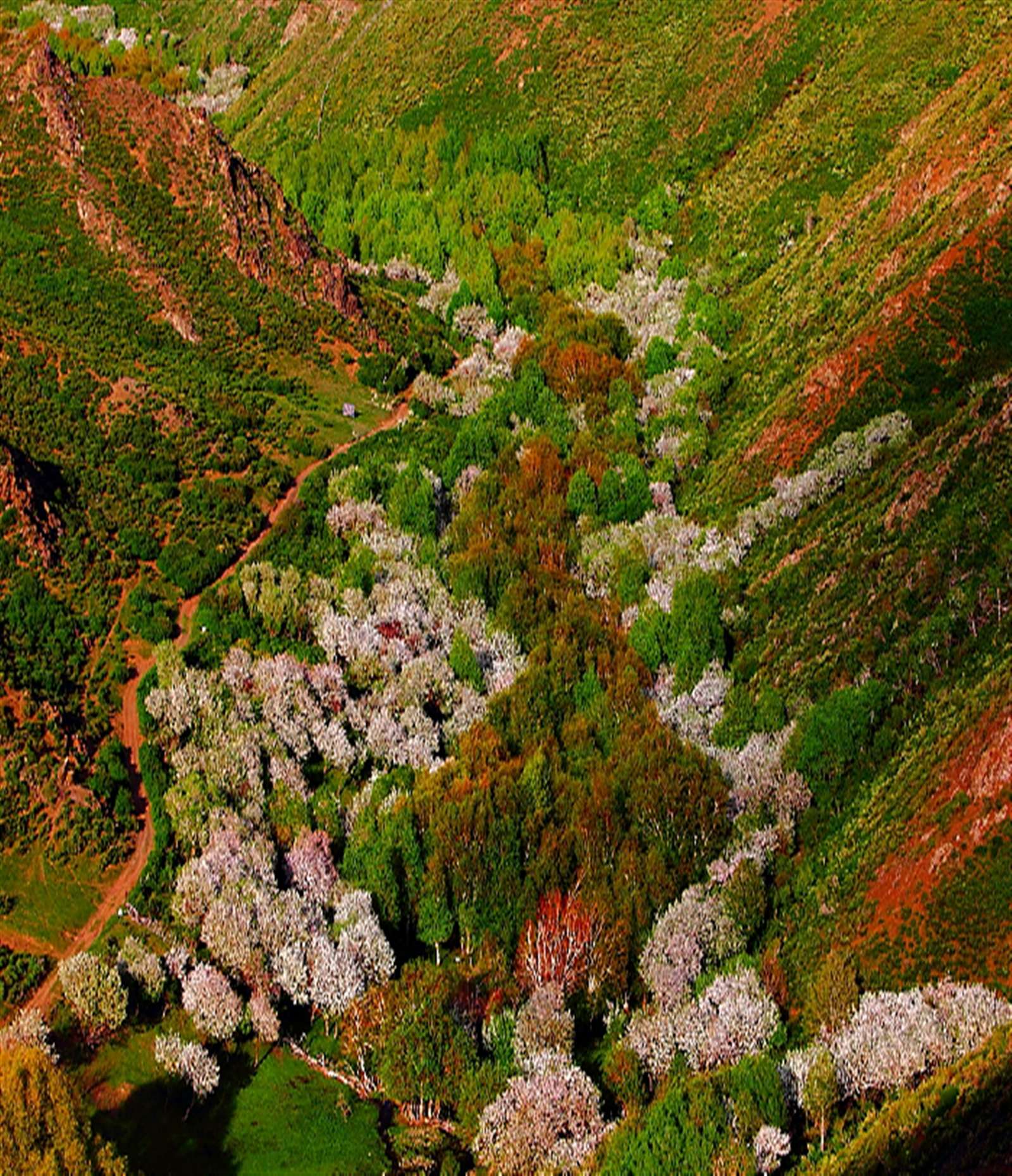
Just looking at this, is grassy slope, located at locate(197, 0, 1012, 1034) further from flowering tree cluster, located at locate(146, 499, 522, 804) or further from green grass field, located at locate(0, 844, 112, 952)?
green grass field, located at locate(0, 844, 112, 952)

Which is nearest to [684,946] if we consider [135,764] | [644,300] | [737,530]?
[135,764]

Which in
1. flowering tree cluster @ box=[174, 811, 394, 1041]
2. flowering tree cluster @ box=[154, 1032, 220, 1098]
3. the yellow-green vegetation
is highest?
flowering tree cluster @ box=[174, 811, 394, 1041]

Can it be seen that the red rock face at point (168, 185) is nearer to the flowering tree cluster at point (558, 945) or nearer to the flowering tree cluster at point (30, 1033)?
the flowering tree cluster at point (558, 945)

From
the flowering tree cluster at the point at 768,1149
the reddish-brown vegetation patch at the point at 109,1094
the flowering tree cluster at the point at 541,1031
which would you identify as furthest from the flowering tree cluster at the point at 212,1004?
the flowering tree cluster at the point at 768,1149

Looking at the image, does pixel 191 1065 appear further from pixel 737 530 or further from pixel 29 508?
pixel 737 530

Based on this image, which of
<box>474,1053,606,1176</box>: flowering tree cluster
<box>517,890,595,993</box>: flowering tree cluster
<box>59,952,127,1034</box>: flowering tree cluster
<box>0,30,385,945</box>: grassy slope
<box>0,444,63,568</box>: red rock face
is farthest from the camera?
<box>0,30,385,945</box>: grassy slope

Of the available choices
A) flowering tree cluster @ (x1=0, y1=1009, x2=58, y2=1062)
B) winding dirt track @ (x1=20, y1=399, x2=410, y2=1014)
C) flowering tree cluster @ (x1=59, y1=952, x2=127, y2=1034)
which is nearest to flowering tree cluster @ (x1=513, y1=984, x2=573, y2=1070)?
flowering tree cluster @ (x1=59, y1=952, x2=127, y2=1034)

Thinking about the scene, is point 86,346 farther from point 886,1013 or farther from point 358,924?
point 886,1013
